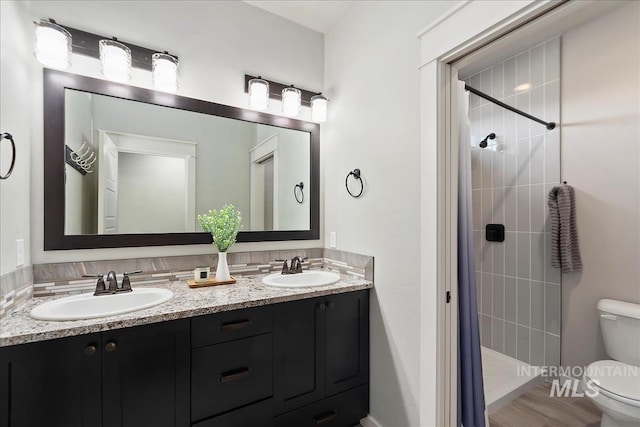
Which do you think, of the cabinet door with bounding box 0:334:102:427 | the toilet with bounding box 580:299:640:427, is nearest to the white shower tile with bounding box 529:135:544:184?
the toilet with bounding box 580:299:640:427

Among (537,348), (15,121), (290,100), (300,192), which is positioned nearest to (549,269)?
(537,348)

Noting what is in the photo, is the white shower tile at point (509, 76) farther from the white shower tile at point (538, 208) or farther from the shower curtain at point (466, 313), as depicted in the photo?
the shower curtain at point (466, 313)

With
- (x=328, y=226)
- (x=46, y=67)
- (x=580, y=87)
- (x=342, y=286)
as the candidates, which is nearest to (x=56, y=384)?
(x=342, y=286)

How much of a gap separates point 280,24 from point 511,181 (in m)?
2.22

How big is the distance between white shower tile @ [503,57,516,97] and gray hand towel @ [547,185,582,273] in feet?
3.03

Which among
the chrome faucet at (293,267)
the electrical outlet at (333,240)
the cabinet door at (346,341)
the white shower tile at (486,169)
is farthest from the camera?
the white shower tile at (486,169)

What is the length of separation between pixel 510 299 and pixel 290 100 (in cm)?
242

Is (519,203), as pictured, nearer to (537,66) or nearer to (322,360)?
(537,66)

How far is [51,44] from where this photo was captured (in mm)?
1386

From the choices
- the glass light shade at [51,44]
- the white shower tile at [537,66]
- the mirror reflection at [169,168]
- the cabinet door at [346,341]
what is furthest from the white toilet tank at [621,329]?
the glass light shade at [51,44]

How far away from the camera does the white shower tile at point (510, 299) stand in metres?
2.53

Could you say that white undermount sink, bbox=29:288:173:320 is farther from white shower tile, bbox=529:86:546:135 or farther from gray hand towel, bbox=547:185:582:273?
white shower tile, bbox=529:86:546:135

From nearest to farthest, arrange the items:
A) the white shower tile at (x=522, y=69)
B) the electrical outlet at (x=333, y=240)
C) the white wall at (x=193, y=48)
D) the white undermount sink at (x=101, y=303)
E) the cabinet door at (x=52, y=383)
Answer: the cabinet door at (x=52, y=383) → the white undermount sink at (x=101, y=303) → the white wall at (x=193, y=48) → the electrical outlet at (x=333, y=240) → the white shower tile at (x=522, y=69)

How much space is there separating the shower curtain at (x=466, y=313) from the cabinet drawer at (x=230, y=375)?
0.96m
